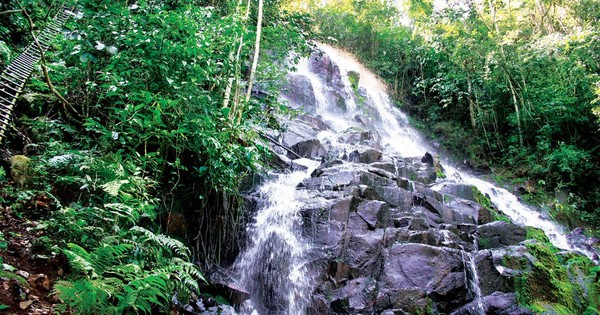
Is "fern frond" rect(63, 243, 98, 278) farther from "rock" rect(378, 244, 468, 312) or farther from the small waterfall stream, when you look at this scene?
"rock" rect(378, 244, 468, 312)

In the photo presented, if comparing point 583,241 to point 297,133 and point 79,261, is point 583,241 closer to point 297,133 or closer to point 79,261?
point 297,133

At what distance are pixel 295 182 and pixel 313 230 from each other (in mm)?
1757

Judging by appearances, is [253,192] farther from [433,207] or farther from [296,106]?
[296,106]

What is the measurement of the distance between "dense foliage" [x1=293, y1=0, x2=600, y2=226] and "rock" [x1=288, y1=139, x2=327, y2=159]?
494 centimetres

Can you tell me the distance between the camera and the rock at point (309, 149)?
10992mm

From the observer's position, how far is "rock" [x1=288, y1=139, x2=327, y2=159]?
10992 mm

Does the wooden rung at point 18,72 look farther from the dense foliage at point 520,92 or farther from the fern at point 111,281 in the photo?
the dense foliage at point 520,92

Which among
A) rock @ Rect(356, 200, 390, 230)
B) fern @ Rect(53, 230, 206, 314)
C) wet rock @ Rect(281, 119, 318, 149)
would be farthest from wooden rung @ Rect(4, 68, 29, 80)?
wet rock @ Rect(281, 119, 318, 149)

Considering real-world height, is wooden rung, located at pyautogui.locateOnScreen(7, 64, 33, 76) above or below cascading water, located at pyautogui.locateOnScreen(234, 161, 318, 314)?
above

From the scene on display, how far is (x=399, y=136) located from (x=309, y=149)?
8.26m

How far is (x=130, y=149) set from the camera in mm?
4730

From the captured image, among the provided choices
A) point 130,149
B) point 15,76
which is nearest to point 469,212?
point 130,149

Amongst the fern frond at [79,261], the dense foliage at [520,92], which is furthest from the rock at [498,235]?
the fern frond at [79,261]

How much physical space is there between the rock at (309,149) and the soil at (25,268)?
25.1ft
